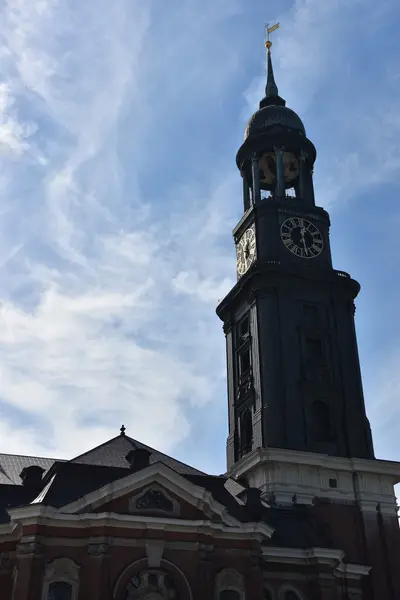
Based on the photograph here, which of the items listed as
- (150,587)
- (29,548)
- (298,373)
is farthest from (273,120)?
(29,548)

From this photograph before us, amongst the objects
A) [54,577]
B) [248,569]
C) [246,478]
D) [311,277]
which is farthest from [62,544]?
[311,277]

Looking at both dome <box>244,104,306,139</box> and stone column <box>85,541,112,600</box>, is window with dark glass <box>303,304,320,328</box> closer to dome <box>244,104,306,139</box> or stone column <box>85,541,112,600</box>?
dome <box>244,104,306,139</box>

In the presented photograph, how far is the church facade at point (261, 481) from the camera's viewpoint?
101ft

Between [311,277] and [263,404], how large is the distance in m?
8.96

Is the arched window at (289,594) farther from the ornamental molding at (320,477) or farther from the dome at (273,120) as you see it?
the dome at (273,120)

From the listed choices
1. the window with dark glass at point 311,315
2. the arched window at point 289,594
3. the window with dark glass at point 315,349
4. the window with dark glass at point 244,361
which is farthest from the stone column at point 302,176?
the arched window at point 289,594

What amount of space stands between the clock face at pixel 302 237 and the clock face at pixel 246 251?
7.24 ft

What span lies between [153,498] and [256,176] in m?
27.7

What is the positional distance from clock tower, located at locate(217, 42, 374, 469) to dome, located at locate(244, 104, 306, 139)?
15 centimetres

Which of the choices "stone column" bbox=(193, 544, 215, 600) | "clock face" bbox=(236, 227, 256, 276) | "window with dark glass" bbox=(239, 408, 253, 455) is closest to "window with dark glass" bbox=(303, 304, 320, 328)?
"clock face" bbox=(236, 227, 256, 276)

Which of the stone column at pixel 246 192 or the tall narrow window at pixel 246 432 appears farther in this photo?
the stone column at pixel 246 192

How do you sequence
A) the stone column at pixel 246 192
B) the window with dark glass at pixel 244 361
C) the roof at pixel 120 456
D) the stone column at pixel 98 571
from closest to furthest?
the stone column at pixel 98 571 < the roof at pixel 120 456 < the window with dark glass at pixel 244 361 < the stone column at pixel 246 192

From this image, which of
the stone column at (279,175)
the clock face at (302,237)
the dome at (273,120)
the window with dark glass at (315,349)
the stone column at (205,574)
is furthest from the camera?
the dome at (273,120)

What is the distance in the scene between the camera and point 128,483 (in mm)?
31734
